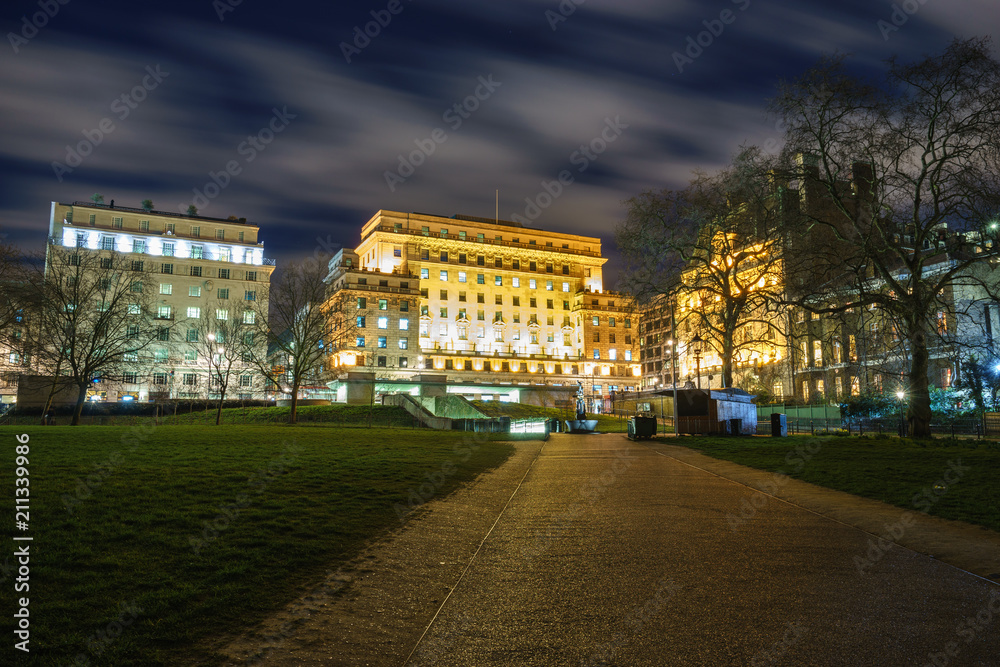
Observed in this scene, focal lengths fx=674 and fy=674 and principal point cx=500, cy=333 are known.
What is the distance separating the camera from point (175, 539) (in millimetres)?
8008

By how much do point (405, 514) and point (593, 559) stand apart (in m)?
3.89

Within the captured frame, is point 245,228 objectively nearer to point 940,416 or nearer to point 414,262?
point 414,262

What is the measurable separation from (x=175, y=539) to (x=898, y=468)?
696 inches

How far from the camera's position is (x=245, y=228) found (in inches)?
4107

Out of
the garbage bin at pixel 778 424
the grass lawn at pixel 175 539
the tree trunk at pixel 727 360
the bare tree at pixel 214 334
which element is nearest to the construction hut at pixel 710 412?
the garbage bin at pixel 778 424

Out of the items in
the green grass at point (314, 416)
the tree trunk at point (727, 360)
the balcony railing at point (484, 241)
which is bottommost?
the green grass at point (314, 416)

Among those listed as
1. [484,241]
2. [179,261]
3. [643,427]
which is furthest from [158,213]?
[643,427]

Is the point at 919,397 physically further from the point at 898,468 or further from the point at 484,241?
the point at 484,241

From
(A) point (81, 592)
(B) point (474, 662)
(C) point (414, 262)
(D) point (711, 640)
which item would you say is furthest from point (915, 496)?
(C) point (414, 262)

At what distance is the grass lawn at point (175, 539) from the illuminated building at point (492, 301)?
88.7 m

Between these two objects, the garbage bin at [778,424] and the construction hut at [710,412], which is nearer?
the garbage bin at [778,424]

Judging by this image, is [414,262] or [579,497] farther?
[414,262]

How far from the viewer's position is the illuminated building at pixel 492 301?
10869 cm

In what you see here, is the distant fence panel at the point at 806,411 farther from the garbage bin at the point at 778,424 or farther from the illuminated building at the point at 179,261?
the illuminated building at the point at 179,261
